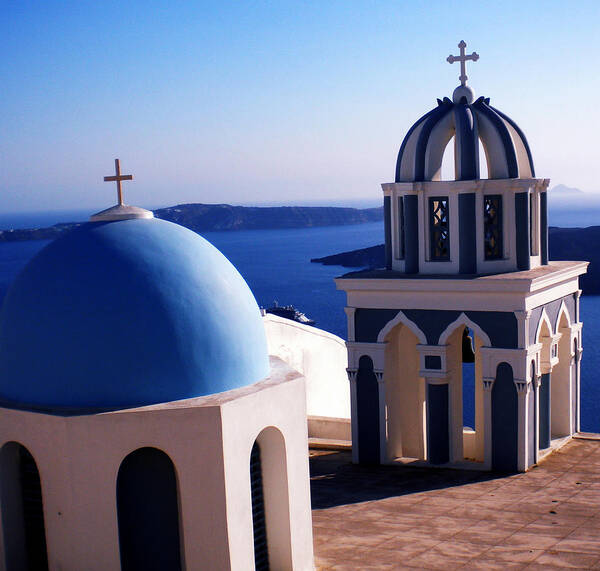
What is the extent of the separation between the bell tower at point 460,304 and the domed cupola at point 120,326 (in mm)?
5410

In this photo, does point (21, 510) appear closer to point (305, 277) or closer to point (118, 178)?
point (118, 178)

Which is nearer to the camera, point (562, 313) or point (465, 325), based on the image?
point (465, 325)

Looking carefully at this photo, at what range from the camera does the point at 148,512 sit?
297 inches

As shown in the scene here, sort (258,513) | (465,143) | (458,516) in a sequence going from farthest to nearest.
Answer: (465,143)
(458,516)
(258,513)

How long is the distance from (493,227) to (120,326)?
A: 7.53 metres

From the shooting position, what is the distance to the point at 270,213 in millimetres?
163500

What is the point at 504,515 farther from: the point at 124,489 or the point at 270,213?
the point at 270,213

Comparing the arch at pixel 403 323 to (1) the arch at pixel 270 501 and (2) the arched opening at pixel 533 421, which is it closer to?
(2) the arched opening at pixel 533 421

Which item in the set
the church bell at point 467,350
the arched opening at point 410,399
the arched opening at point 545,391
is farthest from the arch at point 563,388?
the arched opening at point 410,399

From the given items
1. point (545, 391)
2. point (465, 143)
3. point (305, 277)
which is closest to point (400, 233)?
point (465, 143)

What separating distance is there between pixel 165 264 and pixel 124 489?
6.32 feet

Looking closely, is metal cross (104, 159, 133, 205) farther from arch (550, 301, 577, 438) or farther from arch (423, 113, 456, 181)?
arch (550, 301, 577, 438)

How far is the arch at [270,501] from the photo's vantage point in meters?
8.16

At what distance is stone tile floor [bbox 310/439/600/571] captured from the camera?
365 inches
